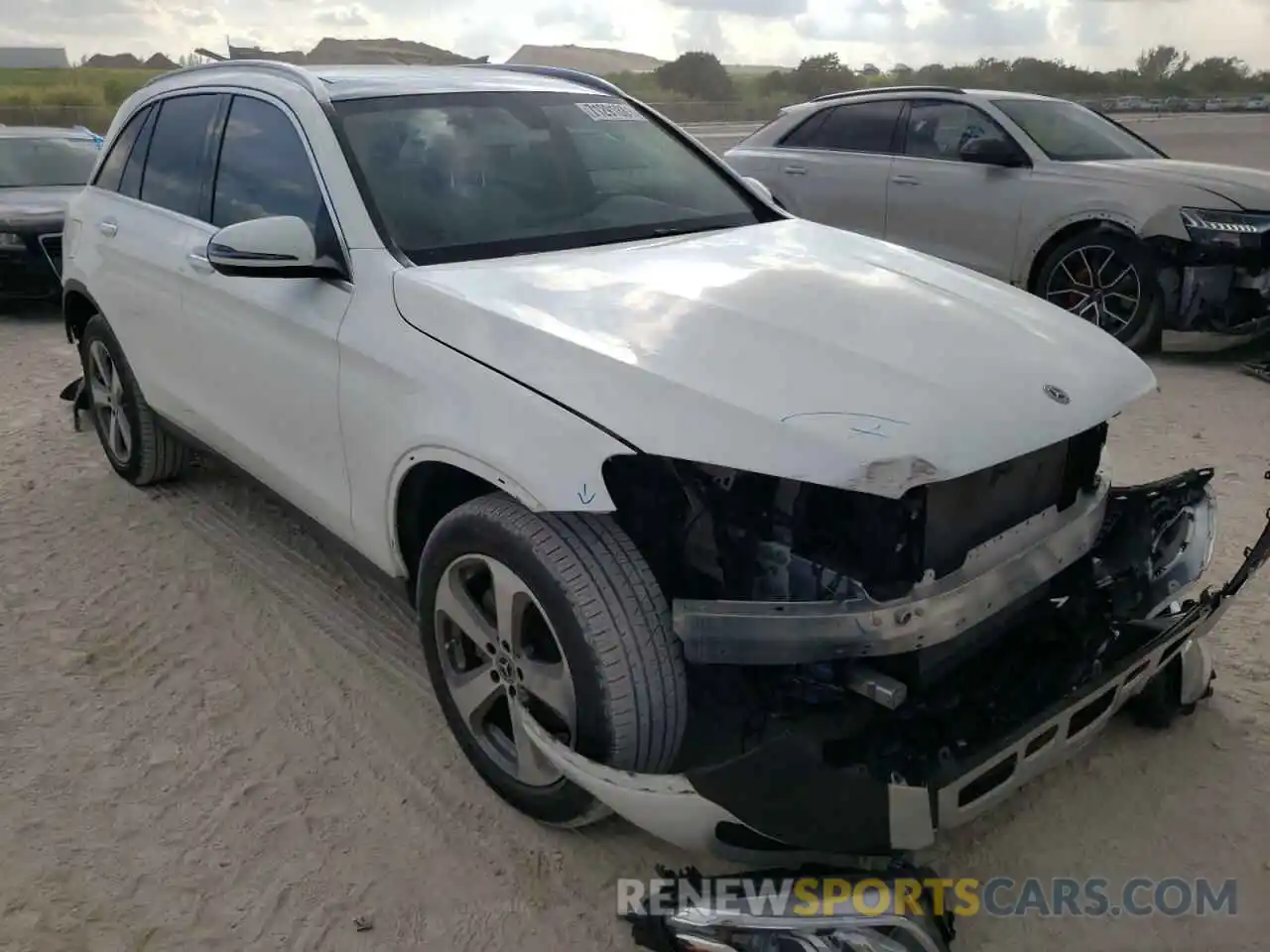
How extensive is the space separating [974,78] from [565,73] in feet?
180

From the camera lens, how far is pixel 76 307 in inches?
197

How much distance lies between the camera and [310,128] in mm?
3180

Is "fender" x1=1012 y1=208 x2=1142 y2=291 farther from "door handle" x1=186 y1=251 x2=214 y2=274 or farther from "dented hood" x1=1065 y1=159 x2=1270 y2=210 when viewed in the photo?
"door handle" x1=186 y1=251 x2=214 y2=274

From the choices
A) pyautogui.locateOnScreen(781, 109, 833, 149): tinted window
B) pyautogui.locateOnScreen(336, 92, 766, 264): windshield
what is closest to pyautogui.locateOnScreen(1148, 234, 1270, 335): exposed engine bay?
pyautogui.locateOnScreen(781, 109, 833, 149): tinted window

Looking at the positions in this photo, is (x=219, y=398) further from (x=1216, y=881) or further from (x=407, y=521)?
(x=1216, y=881)

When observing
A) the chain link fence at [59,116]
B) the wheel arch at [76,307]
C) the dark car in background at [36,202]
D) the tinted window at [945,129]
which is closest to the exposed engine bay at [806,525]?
the wheel arch at [76,307]

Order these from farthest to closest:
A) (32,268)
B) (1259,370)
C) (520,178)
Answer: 1. (32,268)
2. (1259,370)
3. (520,178)

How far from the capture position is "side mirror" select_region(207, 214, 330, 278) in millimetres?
2844

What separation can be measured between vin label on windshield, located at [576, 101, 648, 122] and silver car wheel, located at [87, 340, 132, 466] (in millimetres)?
2473

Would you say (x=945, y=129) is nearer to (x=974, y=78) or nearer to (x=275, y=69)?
(x=275, y=69)

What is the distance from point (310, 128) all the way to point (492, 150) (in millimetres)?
545

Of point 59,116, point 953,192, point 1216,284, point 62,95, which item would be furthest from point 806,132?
point 62,95

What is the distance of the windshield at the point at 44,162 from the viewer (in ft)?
32.5

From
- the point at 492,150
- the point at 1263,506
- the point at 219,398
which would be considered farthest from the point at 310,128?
the point at 1263,506
